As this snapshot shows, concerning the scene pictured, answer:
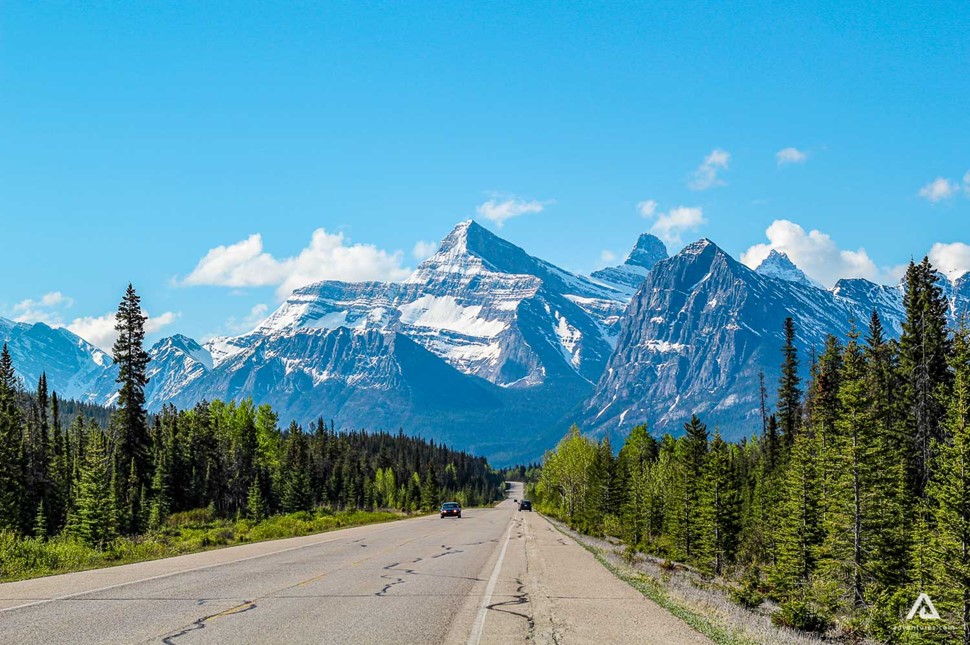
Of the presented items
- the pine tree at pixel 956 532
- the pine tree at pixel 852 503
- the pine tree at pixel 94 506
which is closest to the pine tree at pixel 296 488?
the pine tree at pixel 94 506

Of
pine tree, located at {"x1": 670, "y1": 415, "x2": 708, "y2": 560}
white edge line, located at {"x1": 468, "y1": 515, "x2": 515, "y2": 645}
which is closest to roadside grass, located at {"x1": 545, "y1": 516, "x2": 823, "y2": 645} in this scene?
white edge line, located at {"x1": 468, "y1": 515, "x2": 515, "y2": 645}

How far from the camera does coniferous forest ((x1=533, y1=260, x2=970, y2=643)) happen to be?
24984 millimetres

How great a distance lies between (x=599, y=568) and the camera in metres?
26.3

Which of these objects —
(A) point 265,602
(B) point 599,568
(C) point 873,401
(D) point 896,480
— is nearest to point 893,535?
(D) point 896,480

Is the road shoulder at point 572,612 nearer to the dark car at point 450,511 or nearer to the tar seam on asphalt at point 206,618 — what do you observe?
the tar seam on asphalt at point 206,618

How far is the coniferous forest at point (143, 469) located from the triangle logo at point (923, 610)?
28871 millimetres

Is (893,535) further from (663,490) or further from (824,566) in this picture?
(663,490)

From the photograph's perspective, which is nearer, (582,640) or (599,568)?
(582,640)

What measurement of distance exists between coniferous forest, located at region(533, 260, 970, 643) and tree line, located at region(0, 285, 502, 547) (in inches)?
1238

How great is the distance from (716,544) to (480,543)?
22185 millimetres

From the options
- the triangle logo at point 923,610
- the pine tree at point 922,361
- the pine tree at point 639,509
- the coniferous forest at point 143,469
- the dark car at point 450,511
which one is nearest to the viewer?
the triangle logo at point 923,610

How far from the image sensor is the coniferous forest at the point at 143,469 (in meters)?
47.6

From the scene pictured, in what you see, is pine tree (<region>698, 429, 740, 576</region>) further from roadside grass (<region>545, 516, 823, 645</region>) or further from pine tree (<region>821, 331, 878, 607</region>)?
roadside grass (<region>545, 516, 823, 645</region>)

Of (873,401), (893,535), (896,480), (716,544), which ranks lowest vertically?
(716,544)
